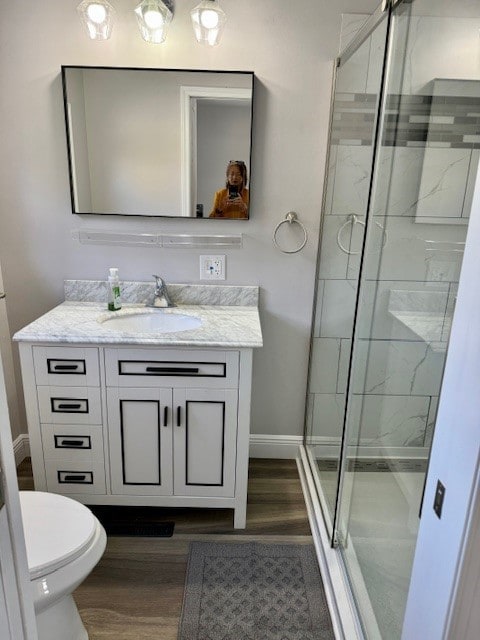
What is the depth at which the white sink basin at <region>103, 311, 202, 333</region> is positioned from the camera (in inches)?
79.7

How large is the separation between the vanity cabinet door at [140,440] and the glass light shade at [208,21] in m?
1.47

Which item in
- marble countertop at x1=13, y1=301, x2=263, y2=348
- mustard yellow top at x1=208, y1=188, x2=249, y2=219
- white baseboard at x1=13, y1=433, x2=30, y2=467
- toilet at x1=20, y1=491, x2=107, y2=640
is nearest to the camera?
toilet at x1=20, y1=491, x2=107, y2=640

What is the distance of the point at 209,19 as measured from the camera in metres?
1.74

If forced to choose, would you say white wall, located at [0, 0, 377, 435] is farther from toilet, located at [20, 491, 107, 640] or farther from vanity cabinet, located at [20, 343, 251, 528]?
toilet, located at [20, 491, 107, 640]

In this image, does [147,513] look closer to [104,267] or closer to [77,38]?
[104,267]

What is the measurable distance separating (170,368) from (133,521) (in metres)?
0.76

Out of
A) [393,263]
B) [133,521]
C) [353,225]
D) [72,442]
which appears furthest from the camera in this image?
[133,521]

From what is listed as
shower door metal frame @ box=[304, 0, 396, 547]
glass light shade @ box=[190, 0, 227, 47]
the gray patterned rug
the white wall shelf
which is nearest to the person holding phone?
the white wall shelf

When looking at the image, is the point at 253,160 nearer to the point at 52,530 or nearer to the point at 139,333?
the point at 139,333

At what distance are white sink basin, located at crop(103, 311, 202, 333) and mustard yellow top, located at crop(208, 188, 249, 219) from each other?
1.68 feet

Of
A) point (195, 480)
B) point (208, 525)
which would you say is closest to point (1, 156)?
point (195, 480)

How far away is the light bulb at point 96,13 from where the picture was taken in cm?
171

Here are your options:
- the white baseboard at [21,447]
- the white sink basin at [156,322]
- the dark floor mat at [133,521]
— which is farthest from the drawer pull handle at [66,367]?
the white baseboard at [21,447]

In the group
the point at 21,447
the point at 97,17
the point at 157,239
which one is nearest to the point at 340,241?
the point at 157,239
